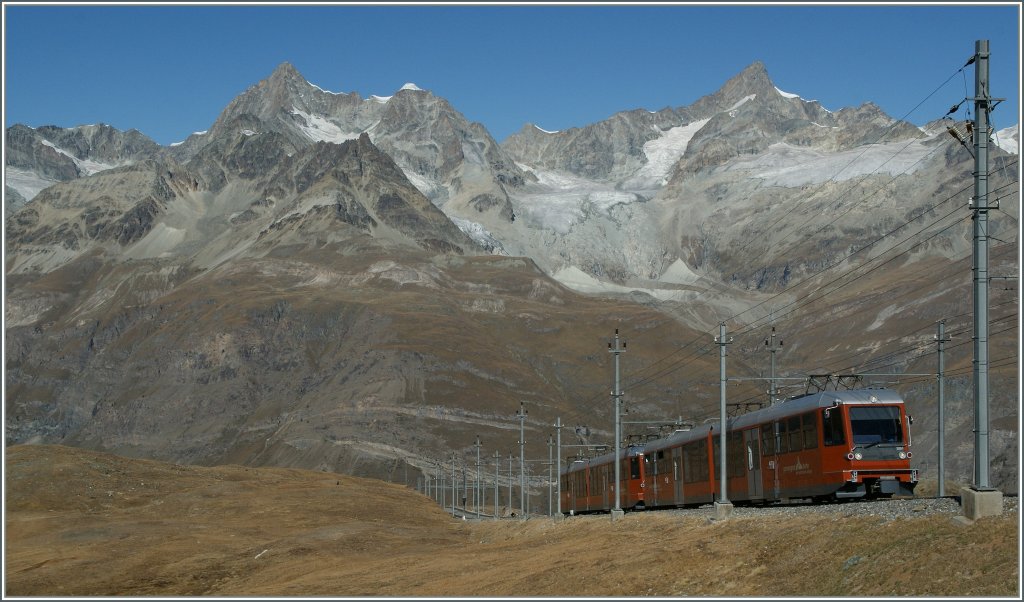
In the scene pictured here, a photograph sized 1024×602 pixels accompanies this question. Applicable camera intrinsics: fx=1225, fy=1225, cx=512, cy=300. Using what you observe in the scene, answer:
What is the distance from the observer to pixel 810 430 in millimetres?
46562

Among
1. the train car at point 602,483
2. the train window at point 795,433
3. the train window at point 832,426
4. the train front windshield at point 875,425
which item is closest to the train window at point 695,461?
the train car at point 602,483

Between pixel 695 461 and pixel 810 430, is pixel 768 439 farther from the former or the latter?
pixel 695 461

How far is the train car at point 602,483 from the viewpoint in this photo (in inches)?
2906

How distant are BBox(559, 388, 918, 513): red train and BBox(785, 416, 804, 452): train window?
39 millimetres

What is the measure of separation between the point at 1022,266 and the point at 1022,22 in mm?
5187

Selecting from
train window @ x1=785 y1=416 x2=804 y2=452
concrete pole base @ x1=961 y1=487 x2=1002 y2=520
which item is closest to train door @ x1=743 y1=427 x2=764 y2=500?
train window @ x1=785 y1=416 x2=804 y2=452

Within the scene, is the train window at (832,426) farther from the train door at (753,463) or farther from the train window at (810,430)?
the train door at (753,463)

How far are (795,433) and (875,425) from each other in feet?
12.3

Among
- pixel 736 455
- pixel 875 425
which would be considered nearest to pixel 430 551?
pixel 736 455

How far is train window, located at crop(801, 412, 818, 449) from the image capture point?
151ft

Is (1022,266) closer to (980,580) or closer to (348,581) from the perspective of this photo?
(980,580)

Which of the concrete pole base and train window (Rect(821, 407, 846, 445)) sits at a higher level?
train window (Rect(821, 407, 846, 445))

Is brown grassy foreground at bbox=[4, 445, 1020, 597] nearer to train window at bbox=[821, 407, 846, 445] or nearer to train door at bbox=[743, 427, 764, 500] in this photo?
train door at bbox=[743, 427, 764, 500]

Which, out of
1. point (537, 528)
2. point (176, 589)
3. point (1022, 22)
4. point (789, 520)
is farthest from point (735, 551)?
point (537, 528)
